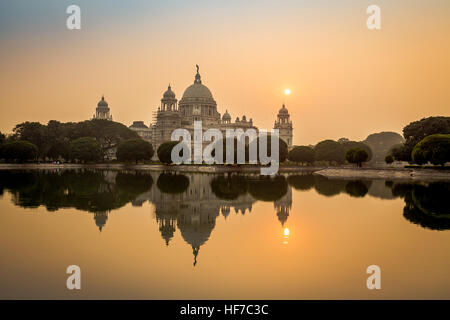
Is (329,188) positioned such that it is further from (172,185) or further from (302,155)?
(302,155)

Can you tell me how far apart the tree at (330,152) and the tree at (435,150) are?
1473 inches

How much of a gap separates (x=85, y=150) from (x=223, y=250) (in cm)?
7153

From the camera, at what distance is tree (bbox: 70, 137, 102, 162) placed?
79.8 metres

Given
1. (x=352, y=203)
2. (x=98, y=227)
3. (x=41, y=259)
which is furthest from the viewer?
(x=352, y=203)

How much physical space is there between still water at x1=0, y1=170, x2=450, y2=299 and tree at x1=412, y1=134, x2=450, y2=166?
28.5 m

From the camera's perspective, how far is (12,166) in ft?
Result: 245

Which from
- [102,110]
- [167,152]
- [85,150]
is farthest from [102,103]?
[167,152]

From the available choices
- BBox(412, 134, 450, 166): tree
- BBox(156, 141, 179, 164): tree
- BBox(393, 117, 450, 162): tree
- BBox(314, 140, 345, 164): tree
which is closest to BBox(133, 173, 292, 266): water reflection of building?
BBox(412, 134, 450, 166): tree

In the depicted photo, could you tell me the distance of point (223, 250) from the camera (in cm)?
1284

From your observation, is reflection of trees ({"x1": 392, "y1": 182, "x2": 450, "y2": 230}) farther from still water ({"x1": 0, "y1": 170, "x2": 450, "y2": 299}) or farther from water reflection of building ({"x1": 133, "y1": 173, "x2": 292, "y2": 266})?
water reflection of building ({"x1": 133, "y1": 173, "x2": 292, "y2": 266})

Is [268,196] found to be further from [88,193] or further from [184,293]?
[184,293]
